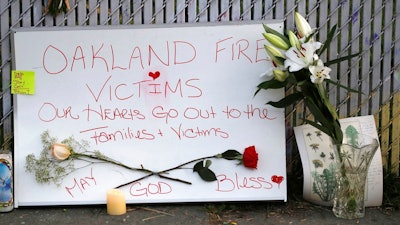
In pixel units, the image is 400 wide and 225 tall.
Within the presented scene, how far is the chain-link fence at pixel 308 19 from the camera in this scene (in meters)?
3.41

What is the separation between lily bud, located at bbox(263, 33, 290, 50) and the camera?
3010mm

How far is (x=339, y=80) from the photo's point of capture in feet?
11.4

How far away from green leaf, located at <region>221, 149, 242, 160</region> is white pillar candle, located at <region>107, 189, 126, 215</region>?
644mm

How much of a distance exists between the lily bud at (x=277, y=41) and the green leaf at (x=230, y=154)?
0.68 metres

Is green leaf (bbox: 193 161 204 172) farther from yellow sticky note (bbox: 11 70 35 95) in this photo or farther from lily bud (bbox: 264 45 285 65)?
yellow sticky note (bbox: 11 70 35 95)

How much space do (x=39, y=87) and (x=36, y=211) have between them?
0.75 meters

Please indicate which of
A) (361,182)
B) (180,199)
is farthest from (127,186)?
(361,182)

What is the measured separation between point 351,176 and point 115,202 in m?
1.35

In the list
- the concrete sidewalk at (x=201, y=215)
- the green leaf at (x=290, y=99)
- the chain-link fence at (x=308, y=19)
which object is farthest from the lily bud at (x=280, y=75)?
the concrete sidewalk at (x=201, y=215)

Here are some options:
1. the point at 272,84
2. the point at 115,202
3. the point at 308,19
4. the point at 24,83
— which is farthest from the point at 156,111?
the point at 308,19

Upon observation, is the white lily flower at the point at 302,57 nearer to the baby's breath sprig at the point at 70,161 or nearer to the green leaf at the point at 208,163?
the baby's breath sprig at the point at 70,161

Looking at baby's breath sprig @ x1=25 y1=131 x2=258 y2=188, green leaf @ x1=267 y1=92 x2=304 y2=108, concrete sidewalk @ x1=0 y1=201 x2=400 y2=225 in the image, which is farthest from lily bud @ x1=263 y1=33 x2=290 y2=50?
concrete sidewalk @ x1=0 y1=201 x2=400 y2=225

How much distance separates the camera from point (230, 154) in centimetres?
320

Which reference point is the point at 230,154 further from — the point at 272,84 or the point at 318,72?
the point at 318,72
